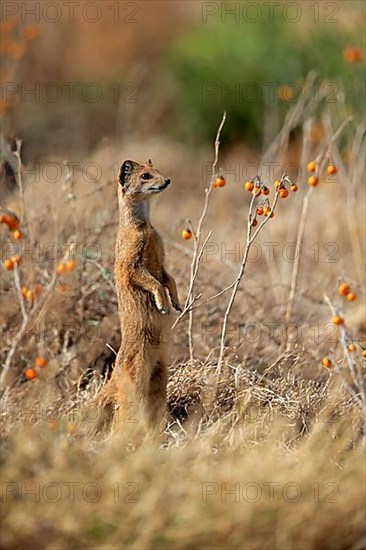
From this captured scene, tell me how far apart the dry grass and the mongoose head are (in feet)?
2.48

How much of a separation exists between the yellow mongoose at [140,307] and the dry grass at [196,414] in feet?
0.72

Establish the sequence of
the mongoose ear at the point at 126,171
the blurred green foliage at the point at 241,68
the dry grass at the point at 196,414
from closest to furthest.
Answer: the dry grass at the point at 196,414, the mongoose ear at the point at 126,171, the blurred green foliage at the point at 241,68

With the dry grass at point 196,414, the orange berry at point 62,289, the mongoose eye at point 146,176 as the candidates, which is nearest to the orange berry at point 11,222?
the dry grass at point 196,414

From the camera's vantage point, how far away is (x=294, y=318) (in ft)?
22.9

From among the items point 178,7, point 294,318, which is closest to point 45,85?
point 178,7

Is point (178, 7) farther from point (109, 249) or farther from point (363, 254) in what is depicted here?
point (109, 249)

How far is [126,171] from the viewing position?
539 centimetres

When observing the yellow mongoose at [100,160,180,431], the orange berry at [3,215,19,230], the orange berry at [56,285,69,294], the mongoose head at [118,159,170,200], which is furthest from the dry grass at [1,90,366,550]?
the mongoose head at [118,159,170,200]

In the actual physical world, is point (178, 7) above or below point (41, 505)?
above

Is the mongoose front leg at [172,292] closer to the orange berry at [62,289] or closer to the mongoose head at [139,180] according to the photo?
the mongoose head at [139,180]

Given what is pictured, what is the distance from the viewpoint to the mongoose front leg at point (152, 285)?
5.27m

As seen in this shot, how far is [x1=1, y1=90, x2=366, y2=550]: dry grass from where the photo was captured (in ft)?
12.9

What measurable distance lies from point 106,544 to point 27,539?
11.7 inches

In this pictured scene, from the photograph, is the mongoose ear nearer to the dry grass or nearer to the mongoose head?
the mongoose head
